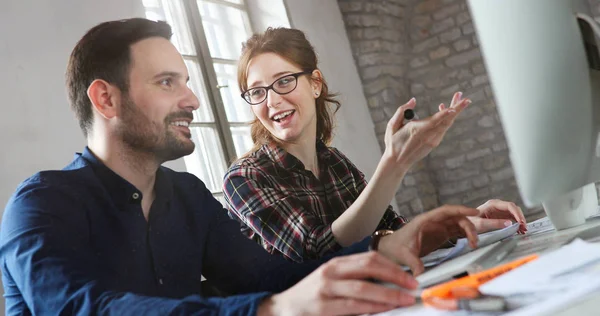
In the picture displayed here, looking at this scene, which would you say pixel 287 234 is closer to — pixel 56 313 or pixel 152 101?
pixel 152 101

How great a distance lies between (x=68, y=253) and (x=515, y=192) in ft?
12.6

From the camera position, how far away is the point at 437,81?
14.9ft

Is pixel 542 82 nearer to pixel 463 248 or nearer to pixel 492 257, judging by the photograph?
pixel 492 257

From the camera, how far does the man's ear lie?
1.18 meters

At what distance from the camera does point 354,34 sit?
4.14 meters

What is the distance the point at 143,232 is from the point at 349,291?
0.57 m

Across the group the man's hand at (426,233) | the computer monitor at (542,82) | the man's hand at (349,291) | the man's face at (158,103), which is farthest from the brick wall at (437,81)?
the man's hand at (349,291)

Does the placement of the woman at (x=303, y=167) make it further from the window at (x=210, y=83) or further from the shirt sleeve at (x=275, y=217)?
the window at (x=210, y=83)

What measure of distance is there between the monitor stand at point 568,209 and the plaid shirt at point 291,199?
21.6 inches

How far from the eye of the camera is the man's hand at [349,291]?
568 mm

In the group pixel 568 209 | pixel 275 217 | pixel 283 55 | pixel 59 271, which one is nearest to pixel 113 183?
pixel 59 271

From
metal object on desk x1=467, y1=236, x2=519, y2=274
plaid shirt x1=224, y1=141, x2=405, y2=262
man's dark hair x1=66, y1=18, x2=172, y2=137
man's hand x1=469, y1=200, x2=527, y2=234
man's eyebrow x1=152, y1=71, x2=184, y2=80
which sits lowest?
man's hand x1=469, y1=200, x2=527, y2=234

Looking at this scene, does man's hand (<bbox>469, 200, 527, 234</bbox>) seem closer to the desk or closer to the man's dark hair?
the desk

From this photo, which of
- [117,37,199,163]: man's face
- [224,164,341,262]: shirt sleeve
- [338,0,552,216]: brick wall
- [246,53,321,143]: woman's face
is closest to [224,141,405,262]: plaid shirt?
[224,164,341,262]: shirt sleeve
